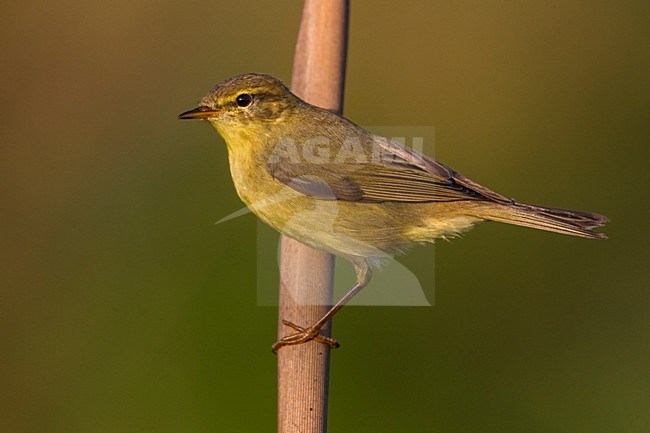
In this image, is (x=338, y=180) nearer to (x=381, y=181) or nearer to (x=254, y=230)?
(x=381, y=181)

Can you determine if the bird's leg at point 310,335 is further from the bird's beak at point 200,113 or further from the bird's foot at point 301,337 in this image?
the bird's beak at point 200,113

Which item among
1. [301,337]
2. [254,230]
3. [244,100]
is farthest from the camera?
[254,230]

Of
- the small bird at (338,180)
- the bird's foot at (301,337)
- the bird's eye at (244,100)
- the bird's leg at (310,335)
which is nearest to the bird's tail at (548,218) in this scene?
the small bird at (338,180)

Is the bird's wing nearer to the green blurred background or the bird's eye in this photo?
the bird's eye

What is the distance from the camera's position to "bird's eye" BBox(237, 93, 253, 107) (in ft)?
9.32

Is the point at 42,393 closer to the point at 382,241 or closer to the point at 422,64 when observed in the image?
the point at 382,241

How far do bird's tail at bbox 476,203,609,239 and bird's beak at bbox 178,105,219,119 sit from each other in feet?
3.23

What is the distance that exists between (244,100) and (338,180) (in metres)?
0.43

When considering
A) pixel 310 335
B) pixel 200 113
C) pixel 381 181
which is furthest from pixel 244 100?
pixel 310 335

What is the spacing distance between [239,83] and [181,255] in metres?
1.08

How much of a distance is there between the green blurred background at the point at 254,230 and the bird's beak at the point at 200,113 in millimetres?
939

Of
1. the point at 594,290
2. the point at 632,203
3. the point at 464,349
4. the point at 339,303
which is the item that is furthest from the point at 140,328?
the point at 632,203

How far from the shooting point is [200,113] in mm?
2760

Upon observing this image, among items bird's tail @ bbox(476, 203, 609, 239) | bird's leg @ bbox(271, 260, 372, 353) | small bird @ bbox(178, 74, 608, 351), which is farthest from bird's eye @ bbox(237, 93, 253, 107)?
bird's tail @ bbox(476, 203, 609, 239)
